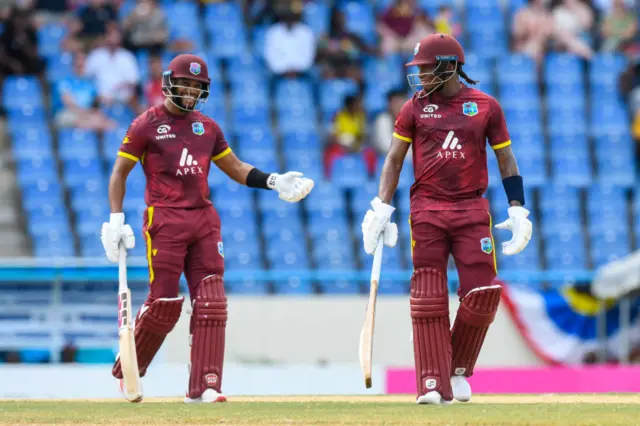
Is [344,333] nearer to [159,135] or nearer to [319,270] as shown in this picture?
[319,270]

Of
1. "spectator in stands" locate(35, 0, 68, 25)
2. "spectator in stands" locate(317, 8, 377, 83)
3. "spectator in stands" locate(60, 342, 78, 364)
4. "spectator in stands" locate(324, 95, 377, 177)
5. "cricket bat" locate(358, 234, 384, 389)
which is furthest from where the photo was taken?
"spectator in stands" locate(35, 0, 68, 25)

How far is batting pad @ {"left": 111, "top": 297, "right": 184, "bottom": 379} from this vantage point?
28.3 feet

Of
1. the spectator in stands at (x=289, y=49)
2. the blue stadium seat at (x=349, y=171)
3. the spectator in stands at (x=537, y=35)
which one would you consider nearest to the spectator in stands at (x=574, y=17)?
the spectator in stands at (x=537, y=35)

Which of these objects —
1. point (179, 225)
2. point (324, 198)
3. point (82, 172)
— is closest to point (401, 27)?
point (324, 198)

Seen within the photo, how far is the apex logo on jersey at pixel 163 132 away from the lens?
866 cm

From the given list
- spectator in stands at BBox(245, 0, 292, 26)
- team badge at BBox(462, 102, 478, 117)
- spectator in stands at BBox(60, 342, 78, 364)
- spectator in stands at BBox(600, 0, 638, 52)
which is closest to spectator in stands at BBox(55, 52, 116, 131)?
spectator in stands at BBox(245, 0, 292, 26)

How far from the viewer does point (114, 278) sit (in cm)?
1306

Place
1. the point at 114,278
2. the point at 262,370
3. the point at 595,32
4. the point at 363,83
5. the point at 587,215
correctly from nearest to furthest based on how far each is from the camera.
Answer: the point at 262,370 → the point at 114,278 → the point at 587,215 → the point at 363,83 → the point at 595,32

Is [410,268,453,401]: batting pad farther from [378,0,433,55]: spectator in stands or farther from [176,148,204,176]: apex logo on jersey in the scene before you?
[378,0,433,55]: spectator in stands

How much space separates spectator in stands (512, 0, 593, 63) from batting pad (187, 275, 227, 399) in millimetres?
10114

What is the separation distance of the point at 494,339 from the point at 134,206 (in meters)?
4.22

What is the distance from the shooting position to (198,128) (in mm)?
8781

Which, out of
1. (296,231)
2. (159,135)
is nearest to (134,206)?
(296,231)

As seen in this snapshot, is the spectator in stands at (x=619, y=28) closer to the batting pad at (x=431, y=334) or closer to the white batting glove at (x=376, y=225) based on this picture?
the white batting glove at (x=376, y=225)
